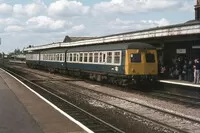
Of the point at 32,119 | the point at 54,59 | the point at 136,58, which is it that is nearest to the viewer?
the point at 32,119

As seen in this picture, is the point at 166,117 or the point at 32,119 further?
the point at 166,117

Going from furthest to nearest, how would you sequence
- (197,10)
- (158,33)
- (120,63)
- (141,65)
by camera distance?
(197,10)
(158,33)
(120,63)
(141,65)

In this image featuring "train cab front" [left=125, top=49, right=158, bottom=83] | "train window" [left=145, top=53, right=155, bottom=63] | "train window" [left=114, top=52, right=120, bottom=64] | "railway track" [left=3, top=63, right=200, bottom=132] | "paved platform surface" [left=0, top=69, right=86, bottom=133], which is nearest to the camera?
"paved platform surface" [left=0, top=69, right=86, bottom=133]

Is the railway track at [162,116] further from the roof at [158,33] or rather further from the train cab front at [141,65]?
the roof at [158,33]

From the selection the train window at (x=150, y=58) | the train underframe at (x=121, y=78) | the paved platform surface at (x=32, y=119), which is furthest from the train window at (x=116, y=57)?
the paved platform surface at (x=32, y=119)

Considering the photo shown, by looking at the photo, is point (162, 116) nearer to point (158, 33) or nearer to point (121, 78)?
A: point (121, 78)

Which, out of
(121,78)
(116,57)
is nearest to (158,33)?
(116,57)

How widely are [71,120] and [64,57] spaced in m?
27.7

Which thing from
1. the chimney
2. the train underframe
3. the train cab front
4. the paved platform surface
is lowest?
the paved platform surface

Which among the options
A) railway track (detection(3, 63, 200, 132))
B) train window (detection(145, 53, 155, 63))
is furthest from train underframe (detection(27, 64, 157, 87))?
railway track (detection(3, 63, 200, 132))

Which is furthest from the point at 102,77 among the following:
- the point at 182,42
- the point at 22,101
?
the point at 22,101

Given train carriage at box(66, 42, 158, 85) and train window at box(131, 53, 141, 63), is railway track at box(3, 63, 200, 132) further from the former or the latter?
train window at box(131, 53, 141, 63)

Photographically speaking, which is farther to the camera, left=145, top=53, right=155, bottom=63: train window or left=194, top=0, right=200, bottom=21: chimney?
left=194, top=0, right=200, bottom=21: chimney

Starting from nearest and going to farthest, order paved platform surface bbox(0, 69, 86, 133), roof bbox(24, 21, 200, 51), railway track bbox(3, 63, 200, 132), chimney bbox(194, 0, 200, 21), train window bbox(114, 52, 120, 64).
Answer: paved platform surface bbox(0, 69, 86, 133), railway track bbox(3, 63, 200, 132), roof bbox(24, 21, 200, 51), train window bbox(114, 52, 120, 64), chimney bbox(194, 0, 200, 21)
